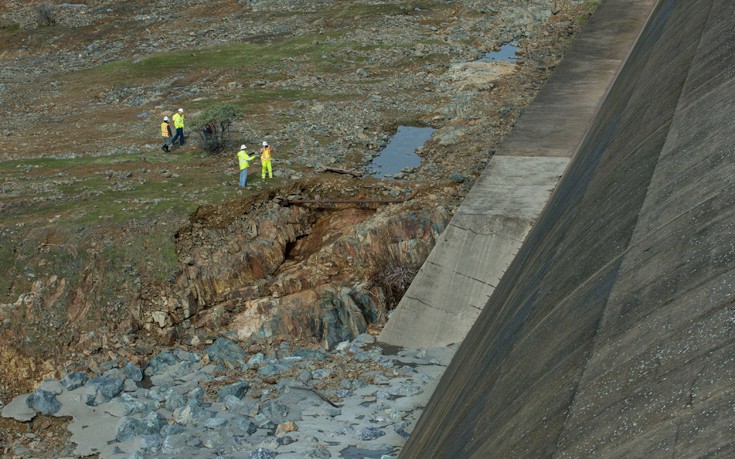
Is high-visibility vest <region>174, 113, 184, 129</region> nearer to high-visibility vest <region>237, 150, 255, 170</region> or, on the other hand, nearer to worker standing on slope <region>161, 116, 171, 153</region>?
worker standing on slope <region>161, 116, 171, 153</region>

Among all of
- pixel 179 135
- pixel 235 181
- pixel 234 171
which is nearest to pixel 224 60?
pixel 179 135

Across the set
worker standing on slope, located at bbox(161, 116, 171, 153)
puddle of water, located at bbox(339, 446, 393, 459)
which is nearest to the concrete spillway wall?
puddle of water, located at bbox(339, 446, 393, 459)

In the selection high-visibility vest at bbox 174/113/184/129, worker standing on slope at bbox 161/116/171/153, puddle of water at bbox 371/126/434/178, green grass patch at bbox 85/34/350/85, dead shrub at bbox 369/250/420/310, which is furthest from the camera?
green grass patch at bbox 85/34/350/85

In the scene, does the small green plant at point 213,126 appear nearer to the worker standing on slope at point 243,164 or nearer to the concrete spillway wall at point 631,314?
the worker standing on slope at point 243,164

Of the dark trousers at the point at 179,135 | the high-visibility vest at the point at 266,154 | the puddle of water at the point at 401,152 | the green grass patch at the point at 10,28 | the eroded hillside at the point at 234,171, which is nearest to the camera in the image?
the eroded hillside at the point at 234,171

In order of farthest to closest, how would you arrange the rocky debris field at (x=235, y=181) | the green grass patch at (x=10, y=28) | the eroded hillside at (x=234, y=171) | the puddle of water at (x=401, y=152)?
the green grass patch at (x=10, y=28) < the puddle of water at (x=401, y=152) < the eroded hillside at (x=234, y=171) < the rocky debris field at (x=235, y=181)

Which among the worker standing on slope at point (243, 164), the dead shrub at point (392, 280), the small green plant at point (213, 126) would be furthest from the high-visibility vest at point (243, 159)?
the dead shrub at point (392, 280)

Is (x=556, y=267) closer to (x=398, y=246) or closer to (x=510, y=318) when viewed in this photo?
(x=510, y=318)
